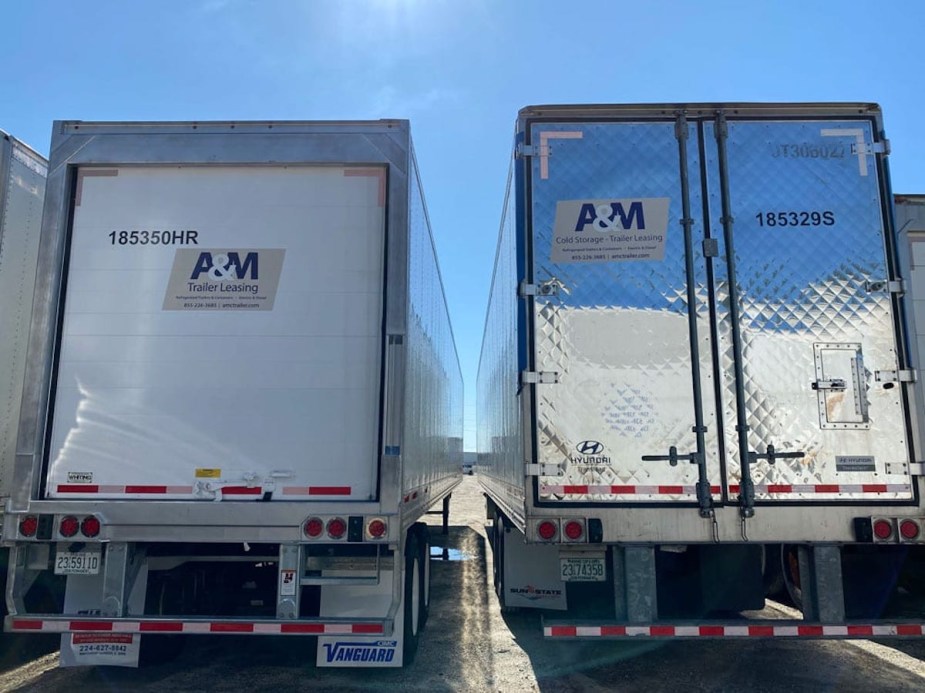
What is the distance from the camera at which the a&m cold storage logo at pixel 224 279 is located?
15.4 feet

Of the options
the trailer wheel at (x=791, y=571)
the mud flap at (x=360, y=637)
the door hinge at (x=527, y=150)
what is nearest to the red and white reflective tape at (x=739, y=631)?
the trailer wheel at (x=791, y=571)

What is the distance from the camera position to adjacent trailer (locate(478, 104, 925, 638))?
440 centimetres

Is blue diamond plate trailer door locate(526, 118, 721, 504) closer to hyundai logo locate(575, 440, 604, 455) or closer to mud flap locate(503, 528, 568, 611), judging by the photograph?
hyundai logo locate(575, 440, 604, 455)

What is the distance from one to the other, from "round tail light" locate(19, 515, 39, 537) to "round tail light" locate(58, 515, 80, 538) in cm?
16

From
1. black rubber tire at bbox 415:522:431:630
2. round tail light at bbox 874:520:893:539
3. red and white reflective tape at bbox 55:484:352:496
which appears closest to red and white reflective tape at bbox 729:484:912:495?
round tail light at bbox 874:520:893:539

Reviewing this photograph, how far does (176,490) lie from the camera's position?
14.8 feet

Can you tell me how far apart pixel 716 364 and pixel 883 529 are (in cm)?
148

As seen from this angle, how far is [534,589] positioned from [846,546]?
305 centimetres

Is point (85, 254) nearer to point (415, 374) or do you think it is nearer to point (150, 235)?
point (150, 235)

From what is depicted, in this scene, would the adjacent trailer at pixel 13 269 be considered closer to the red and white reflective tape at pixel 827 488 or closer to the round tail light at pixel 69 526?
the round tail light at pixel 69 526

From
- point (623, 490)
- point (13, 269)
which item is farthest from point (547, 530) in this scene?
point (13, 269)

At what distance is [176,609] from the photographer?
5.01 meters

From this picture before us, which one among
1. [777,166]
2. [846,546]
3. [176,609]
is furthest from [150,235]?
[846,546]

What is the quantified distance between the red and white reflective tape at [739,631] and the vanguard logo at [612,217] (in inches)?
106
